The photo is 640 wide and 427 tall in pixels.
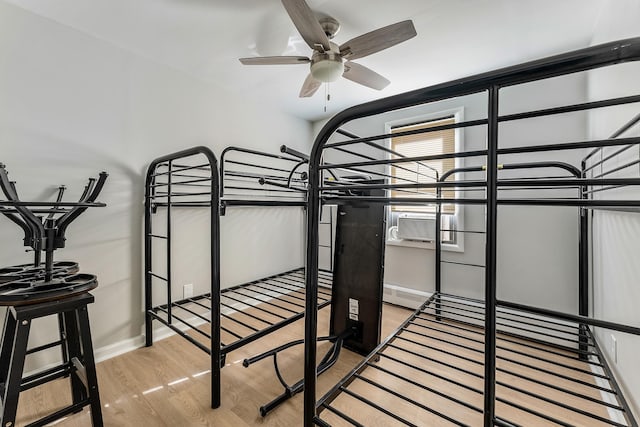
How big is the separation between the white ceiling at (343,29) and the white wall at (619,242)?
12.5 inches

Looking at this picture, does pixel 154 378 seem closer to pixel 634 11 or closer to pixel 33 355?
pixel 33 355

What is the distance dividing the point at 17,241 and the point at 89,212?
1.20 ft

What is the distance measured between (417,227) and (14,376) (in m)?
2.75

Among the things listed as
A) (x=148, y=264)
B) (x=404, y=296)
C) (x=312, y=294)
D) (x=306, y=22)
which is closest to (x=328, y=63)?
(x=306, y=22)

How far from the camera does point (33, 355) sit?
1.65 meters

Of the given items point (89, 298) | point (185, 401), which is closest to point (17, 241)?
point (89, 298)

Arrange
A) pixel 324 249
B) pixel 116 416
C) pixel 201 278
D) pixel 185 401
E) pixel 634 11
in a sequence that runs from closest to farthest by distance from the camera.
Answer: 1. pixel 634 11
2. pixel 116 416
3. pixel 185 401
4. pixel 201 278
5. pixel 324 249

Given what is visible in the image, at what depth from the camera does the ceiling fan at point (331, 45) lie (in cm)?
134

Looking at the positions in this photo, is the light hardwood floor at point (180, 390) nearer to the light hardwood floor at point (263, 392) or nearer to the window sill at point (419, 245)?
the light hardwood floor at point (263, 392)

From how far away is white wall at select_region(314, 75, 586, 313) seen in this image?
2080 millimetres

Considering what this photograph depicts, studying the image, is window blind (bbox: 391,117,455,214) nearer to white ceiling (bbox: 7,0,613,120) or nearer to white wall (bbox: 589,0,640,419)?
white ceiling (bbox: 7,0,613,120)

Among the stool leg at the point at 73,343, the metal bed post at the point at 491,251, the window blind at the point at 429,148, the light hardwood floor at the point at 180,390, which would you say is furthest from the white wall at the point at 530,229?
the stool leg at the point at 73,343

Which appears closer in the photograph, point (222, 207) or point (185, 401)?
point (185, 401)

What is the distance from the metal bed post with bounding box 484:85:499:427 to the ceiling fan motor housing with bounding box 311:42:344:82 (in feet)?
4.04
